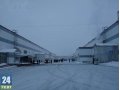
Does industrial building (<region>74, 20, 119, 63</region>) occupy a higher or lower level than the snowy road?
higher

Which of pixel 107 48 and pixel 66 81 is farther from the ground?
pixel 107 48

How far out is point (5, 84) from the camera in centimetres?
271

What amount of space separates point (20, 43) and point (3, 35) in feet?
38.6

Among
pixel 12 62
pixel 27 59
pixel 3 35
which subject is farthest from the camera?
pixel 27 59

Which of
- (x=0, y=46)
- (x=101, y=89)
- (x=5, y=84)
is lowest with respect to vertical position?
(x=101, y=89)

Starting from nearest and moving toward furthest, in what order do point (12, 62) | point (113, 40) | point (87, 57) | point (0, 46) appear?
point (0, 46) < point (12, 62) < point (113, 40) < point (87, 57)

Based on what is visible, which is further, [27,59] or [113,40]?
[27,59]

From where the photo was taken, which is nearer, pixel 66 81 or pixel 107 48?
pixel 66 81

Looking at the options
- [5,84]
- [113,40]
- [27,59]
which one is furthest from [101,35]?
[5,84]

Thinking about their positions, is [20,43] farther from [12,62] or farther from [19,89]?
[19,89]

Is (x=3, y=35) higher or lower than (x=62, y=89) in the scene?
higher

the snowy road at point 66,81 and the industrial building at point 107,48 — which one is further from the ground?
the industrial building at point 107,48

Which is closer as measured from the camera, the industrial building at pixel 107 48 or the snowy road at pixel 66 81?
the snowy road at pixel 66 81

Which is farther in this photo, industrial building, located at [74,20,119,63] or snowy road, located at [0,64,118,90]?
industrial building, located at [74,20,119,63]
